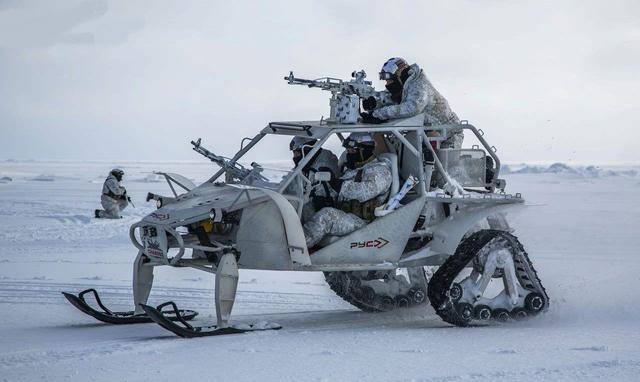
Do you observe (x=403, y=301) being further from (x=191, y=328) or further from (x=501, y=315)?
(x=191, y=328)

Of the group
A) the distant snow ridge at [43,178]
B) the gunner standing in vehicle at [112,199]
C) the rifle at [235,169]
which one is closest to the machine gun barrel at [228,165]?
the rifle at [235,169]

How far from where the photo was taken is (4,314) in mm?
11430

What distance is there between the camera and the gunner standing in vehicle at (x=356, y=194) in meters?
10.5

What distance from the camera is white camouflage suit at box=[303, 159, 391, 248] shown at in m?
10.5

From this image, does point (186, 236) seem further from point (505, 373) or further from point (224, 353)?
point (505, 373)

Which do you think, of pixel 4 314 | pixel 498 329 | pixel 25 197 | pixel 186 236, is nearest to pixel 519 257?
pixel 498 329

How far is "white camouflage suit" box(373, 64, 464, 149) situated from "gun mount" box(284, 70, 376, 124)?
0.21 meters

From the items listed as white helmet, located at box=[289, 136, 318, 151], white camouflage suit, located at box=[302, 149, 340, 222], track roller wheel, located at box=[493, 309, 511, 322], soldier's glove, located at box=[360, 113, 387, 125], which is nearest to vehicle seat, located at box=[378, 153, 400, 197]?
soldier's glove, located at box=[360, 113, 387, 125]

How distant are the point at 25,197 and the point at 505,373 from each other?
30.4 m

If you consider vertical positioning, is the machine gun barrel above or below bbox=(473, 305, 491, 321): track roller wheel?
above

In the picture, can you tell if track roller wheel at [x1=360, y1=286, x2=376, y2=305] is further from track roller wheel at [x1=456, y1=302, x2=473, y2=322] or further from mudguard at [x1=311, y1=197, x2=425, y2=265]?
track roller wheel at [x1=456, y1=302, x2=473, y2=322]

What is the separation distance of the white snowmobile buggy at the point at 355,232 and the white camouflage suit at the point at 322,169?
245 millimetres

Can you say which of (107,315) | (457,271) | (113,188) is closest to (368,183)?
(457,271)

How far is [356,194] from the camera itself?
1059 centimetres
